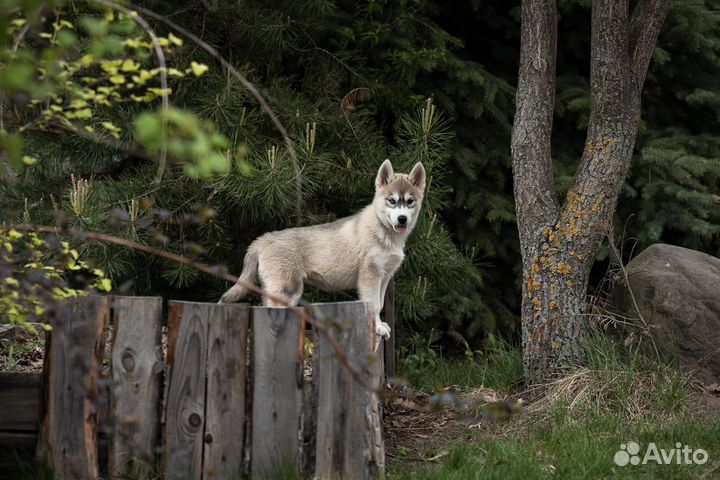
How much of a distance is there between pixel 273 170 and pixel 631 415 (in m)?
3.20

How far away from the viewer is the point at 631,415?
541cm

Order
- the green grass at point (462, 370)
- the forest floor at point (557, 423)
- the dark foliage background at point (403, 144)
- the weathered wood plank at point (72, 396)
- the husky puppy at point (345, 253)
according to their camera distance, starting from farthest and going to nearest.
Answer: the dark foliage background at point (403, 144), the green grass at point (462, 370), the husky puppy at point (345, 253), the forest floor at point (557, 423), the weathered wood plank at point (72, 396)

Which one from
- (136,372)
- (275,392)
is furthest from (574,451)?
(136,372)

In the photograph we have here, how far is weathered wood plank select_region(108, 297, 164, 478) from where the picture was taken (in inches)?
166

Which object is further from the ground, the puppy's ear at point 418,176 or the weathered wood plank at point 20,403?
the puppy's ear at point 418,176

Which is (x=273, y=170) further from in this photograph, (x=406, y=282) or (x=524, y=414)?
(x=524, y=414)

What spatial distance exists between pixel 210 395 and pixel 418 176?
2.73 m

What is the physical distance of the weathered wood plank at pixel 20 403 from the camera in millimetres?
4457

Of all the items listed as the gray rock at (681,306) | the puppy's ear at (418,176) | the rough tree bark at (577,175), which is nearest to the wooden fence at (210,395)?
the rough tree bark at (577,175)

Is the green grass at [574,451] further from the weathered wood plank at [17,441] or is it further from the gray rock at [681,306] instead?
the weathered wood plank at [17,441]

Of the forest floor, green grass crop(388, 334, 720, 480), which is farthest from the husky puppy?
green grass crop(388, 334, 720, 480)

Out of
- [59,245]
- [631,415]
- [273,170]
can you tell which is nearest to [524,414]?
[631,415]

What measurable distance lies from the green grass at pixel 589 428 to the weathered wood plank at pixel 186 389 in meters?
1.05

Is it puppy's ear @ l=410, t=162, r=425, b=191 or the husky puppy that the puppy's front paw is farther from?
puppy's ear @ l=410, t=162, r=425, b=191
